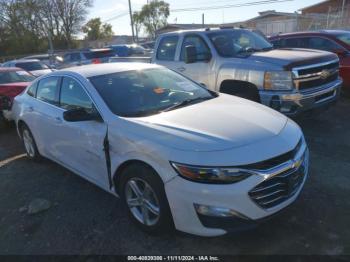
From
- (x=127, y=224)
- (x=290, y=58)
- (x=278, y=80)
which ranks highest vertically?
(x=290, y=58)

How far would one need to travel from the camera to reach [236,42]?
6.26 metres

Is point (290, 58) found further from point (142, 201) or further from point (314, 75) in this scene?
point (142, 201)

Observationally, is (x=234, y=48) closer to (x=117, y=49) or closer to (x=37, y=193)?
(x=37, y=193)

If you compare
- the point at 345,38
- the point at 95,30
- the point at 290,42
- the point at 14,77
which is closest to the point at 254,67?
the point at 290,42

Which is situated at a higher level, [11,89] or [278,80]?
[278,80]

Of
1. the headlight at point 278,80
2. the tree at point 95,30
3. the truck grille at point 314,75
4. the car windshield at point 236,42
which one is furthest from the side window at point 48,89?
the tree at point 95,30

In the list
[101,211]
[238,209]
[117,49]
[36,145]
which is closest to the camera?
[238,209]

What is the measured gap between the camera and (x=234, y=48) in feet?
19.9

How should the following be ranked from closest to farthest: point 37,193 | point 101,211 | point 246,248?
point 246,248 < point 101,211 < point 37,193

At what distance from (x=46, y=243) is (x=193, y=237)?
4.79 feet

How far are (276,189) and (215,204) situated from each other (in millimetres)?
568

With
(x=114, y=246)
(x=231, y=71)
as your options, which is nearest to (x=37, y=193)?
(x=114, y=246)

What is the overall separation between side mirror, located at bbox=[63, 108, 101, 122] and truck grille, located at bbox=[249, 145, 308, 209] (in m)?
1.77

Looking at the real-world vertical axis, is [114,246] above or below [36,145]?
below
